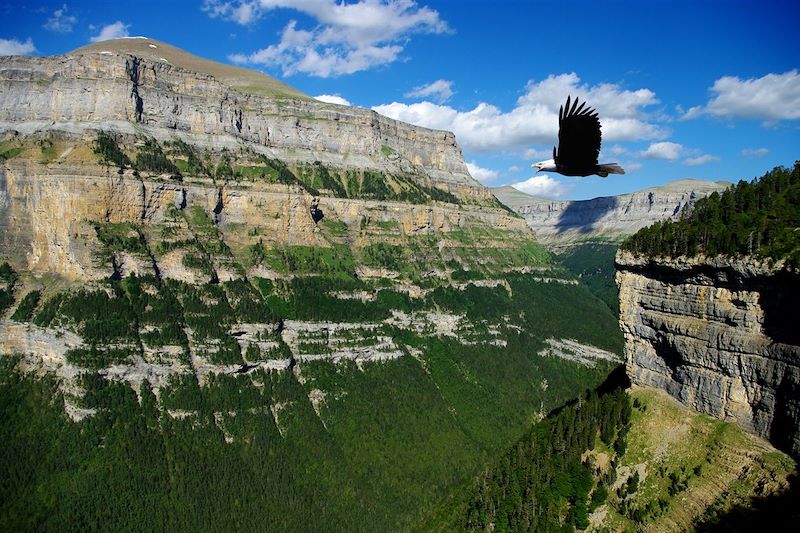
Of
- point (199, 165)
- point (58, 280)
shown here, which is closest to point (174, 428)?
point (58, 280)

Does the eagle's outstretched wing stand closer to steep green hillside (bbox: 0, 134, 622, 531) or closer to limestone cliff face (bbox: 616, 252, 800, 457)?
limestone cliff face (bbox: 616, 252, 800, 457)

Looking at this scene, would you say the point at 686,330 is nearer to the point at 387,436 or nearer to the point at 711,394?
the point at 711,394

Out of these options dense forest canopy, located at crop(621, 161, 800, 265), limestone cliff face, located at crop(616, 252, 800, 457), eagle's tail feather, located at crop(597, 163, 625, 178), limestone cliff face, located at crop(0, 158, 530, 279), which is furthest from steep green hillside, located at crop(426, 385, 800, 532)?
limestone cliff face, located at crop(0, 158, 530, 279)

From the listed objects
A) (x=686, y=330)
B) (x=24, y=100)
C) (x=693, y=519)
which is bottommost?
(x=693, y=519)

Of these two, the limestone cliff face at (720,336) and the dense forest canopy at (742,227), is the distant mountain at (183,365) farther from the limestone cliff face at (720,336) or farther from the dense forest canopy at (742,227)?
the dense forest canopy at (742,227)

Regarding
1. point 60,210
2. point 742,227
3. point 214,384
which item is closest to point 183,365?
point 214,384

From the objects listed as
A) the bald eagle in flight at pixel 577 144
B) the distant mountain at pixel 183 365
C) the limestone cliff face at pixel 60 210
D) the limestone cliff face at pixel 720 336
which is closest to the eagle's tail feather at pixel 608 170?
the bald eagle in flight at pixel 577 144

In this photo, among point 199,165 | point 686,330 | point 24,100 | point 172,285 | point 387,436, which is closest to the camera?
point 686,330
